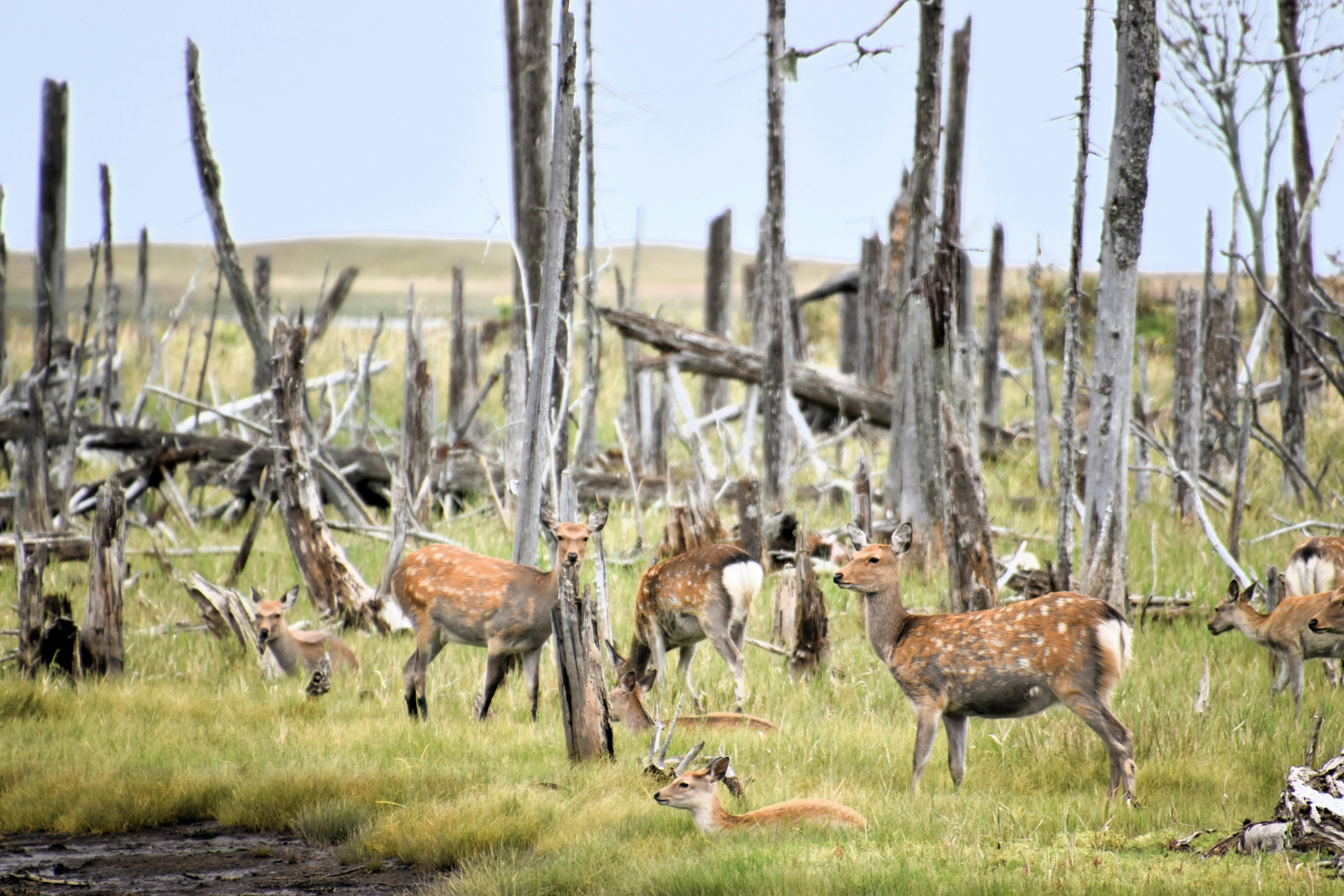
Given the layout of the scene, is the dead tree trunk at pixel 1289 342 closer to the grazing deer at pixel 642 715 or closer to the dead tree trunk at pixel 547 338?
the dead tree trunk at pixel 547 338

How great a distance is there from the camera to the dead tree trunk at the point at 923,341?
34.4 ft

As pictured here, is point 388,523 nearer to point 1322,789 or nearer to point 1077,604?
point 1077,604

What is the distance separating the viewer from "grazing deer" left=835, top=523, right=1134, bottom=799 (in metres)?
5.58

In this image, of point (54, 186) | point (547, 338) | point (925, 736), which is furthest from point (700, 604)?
point (54, 186)

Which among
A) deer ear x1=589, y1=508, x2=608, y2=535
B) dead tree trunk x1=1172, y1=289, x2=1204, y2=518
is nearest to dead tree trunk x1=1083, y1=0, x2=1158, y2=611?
deer ear x1=589, y1=508, x2=608, y2=535

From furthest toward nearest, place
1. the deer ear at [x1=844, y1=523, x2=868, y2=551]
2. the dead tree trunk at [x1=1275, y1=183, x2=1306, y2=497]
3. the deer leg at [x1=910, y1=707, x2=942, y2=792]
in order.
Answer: the dead tree trunk at [x1=1275, y1=183, x2=1306, y2=497]
the deer ear at [x1=844, y1=523, x2=868, y2=551]
the deer leg at [x1=910, y1=707, x2=942, y2=792]

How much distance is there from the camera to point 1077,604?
5.71 meters

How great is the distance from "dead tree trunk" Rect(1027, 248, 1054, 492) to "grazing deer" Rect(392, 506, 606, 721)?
6.49 meters

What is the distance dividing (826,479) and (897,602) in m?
8.42

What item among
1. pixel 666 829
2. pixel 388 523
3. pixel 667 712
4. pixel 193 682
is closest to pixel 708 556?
pixel 667 712

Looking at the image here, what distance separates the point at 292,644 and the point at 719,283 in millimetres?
13262

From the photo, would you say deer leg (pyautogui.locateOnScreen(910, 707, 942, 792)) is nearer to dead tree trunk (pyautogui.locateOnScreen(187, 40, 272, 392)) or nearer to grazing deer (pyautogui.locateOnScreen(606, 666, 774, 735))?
grazing deer (pyautogui.locateOnScreen(606, 666, 774, 735))

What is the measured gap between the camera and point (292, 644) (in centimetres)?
885

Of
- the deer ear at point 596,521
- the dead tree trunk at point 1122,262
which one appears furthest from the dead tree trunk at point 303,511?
the dead tree trunk at point 1122,262
